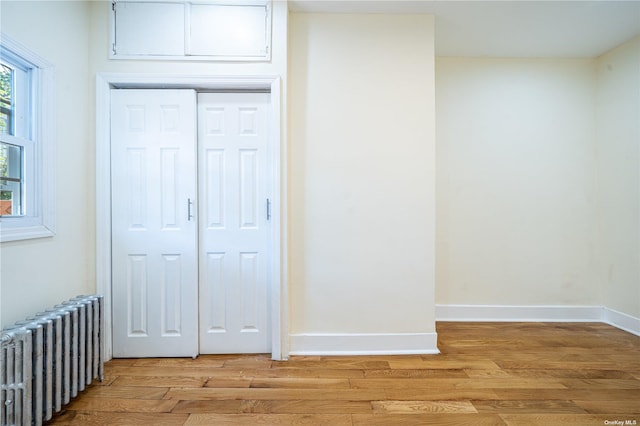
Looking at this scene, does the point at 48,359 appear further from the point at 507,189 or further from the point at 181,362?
the point at 507,189

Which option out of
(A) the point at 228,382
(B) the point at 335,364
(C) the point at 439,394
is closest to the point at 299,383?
(B) the point at 335,364

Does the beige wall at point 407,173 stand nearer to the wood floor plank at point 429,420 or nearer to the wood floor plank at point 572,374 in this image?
the wood floor plank at point 572,374

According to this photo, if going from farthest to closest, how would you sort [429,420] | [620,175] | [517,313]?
[517,313], [620,175], [429,420]

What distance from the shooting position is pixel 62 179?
216 cm

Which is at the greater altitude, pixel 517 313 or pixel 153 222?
pixel 153 222

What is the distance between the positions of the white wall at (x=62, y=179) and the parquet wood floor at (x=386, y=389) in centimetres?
70

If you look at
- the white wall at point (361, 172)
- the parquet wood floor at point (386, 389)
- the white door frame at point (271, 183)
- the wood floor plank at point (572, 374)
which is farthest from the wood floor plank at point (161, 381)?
the wood floor plank at point (572, 374)

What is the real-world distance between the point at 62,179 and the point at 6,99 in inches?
21.2

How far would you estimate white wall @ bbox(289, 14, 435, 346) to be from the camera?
2.60 m

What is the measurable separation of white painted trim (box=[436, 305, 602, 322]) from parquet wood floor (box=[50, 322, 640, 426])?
0.58 metres

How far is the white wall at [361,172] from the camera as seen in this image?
2.60 metres

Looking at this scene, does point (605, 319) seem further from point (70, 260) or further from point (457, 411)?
point (70, 260)

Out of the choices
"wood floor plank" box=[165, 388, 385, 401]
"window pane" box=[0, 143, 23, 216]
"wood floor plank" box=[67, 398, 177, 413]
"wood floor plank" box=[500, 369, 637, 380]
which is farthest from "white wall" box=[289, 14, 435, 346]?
"window pane" box=[0, 143, 23, 216]

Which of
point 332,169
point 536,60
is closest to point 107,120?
point 332,169
